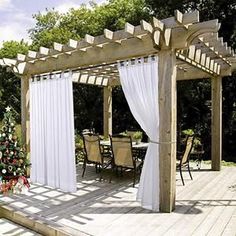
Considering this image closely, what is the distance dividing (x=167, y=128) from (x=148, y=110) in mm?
458

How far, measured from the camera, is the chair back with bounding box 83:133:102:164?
6.14 metres

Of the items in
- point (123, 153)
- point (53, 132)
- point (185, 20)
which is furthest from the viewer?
point (53, 132)

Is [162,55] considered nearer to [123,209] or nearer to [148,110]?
[148,110]

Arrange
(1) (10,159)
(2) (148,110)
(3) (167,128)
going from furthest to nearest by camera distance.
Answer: (1) (10,159) → (2) (148,110) → (3) (167,128)

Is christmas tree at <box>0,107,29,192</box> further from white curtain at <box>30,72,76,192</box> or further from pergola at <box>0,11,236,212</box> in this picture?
pergola at <box>0,11,236,212</box>

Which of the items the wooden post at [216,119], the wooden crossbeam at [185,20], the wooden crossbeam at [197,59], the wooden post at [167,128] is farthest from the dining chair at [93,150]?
the wooden crossbeam at [185,20]

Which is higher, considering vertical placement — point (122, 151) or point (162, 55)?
point (162, 55)

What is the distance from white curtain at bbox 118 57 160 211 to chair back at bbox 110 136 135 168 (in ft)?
3.20

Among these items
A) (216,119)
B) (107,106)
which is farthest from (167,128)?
(107,106)

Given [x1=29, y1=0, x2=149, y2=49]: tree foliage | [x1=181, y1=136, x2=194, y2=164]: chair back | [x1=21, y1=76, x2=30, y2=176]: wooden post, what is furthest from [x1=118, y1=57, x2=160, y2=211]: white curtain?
[x1=29, y1=0, x2=149, y2=49]: tree foliage

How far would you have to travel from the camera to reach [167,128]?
4238 millimetres

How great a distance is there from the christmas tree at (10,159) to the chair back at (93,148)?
5.16 ft

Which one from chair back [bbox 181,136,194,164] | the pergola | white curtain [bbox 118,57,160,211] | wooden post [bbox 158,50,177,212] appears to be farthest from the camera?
chair back [bbox 181,136,194,164]

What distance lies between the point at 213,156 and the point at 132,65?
3574mm
